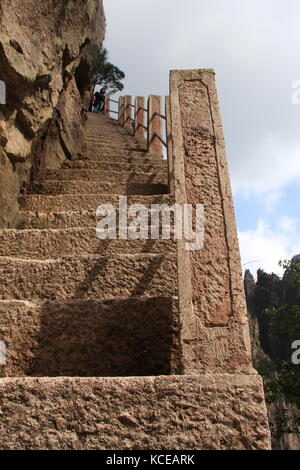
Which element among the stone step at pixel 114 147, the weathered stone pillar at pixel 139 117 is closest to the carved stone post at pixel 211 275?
the stone step at pixel 114 147

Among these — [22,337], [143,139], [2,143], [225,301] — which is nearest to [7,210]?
[2,143]

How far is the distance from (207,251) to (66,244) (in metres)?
1.06

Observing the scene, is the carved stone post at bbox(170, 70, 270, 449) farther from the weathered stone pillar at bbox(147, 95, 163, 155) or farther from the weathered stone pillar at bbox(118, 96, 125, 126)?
the weathered stone pillar at bbox(118, 96, 125, 126)

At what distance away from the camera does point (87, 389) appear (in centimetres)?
107

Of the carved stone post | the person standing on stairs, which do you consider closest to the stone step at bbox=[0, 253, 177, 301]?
the carved stone post

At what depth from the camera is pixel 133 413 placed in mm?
1044

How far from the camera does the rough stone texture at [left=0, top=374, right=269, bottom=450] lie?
1015 millimetres

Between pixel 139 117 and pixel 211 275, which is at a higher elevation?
pixel 139 117

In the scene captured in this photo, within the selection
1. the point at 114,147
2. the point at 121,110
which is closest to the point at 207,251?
the point at 114,147

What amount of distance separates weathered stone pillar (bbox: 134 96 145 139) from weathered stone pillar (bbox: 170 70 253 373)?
17.4 ft

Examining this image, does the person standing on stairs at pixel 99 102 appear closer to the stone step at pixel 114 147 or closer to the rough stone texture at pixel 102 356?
the stone step at pixel 114 147

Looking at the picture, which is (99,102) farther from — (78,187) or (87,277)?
(87,277)

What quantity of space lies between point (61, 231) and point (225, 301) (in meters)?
1.26

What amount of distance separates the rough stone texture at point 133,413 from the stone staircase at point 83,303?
452 millimetres
